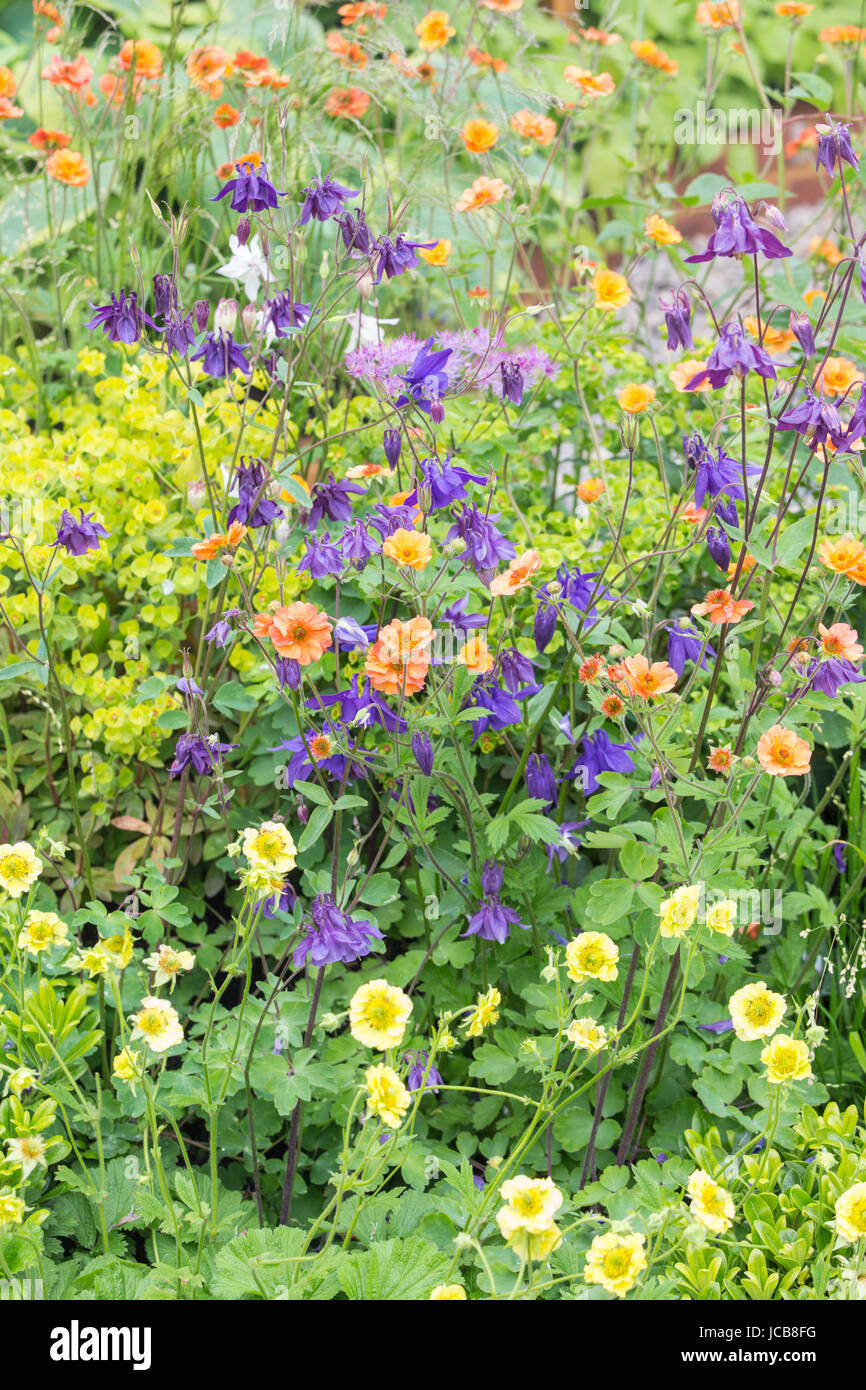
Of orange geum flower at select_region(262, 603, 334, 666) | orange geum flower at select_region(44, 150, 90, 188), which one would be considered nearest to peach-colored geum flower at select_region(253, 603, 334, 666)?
orange geum flower at select_region(262, 603, 334, 666)

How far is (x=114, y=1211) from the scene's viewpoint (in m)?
1.65

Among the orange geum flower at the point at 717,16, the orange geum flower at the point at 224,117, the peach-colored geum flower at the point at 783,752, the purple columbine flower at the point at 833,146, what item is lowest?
the peach-colored geum flower at the point at 783,752

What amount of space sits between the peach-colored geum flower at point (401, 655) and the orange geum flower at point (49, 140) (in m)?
1.92

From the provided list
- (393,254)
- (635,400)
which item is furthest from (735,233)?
(393,254)

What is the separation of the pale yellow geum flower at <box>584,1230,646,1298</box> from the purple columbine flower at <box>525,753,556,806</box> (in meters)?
0.67

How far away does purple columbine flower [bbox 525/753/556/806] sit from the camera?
1.70m

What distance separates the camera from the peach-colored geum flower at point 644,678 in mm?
1494

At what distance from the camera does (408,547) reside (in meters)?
1.48

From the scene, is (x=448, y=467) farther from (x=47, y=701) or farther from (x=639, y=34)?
(x=639, y=34)

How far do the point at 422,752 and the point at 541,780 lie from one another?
24 cm

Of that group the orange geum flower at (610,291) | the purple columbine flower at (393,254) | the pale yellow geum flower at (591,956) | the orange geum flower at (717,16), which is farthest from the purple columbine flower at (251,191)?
the orange geum flower at (717,16)

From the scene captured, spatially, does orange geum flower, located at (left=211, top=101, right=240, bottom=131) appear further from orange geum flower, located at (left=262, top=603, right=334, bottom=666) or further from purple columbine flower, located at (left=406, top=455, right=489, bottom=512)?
orange geum flower, located at (left=262, top=603, right=334, bottom=666)

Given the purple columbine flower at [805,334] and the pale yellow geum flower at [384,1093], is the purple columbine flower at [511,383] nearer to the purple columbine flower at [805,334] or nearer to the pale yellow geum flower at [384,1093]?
the purple columbine flower at [805,334]
